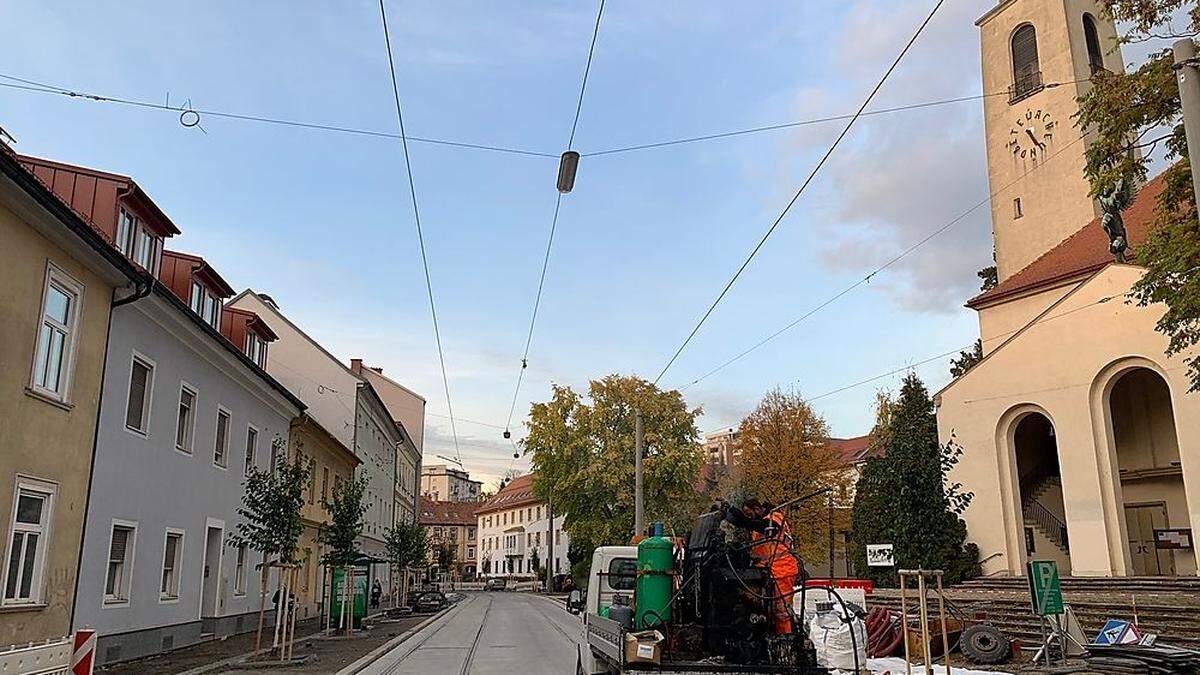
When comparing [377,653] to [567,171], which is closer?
[567,171]

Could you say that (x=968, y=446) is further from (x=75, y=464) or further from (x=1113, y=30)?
(x=75, y=464)

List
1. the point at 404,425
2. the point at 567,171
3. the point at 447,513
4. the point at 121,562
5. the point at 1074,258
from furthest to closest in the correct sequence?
the point at 447,513 < the point at 404,425 < the point at 1074,258 < the point at 121,562 < the point at 567,171

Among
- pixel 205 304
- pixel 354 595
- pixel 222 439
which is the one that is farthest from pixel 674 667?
pixel 354 595

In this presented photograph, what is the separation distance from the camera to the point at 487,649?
21.4 metres

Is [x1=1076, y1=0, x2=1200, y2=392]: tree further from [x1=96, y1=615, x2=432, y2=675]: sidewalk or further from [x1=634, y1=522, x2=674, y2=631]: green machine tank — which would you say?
[x1=96, y1=615, x2=432, y2=675]: sidewalk

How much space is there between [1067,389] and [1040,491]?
6320 mm

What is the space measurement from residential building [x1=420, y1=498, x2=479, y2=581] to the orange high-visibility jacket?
111m

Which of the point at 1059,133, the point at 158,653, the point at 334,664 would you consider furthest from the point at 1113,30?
the point at 158,653

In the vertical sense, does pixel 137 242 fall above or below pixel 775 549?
above

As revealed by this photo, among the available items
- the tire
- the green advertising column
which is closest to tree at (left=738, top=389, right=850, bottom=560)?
the green advertising column

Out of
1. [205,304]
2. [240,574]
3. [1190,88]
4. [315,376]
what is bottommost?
[240,574]

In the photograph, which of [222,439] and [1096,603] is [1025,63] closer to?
[1096,603]

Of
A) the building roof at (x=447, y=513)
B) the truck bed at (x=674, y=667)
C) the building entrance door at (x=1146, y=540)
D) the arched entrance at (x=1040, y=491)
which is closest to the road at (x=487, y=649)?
the truck bed at (x=674, y=667)

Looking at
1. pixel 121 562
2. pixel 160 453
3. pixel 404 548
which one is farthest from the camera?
pixel 404 548
